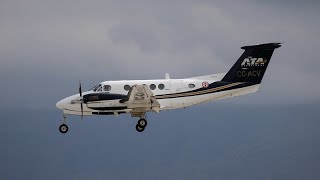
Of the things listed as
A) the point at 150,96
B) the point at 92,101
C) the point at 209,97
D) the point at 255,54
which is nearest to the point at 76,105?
the point at 92,101

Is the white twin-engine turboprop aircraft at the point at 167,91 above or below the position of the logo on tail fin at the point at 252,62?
below

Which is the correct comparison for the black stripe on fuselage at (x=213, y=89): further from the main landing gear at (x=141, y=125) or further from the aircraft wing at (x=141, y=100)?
the main landing gear at (x=141, y=125)

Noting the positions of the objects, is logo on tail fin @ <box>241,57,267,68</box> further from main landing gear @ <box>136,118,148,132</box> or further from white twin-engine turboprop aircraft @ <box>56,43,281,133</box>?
main landing gear @ <box>136,118,148,132</box>

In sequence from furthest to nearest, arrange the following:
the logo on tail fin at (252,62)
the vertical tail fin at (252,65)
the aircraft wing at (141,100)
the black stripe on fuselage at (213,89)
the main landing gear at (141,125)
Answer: the logo on tail fin at (252,62) < the vertical tail fin at (252,65) < the black stripe on fuselage at (213,89) < the main landing gear at (141,125) < the aircraft wing at (141,100)

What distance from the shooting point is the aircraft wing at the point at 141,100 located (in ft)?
193

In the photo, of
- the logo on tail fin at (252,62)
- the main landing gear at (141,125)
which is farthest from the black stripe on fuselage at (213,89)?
the main landing gear at (141,125)

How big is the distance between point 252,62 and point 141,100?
983cm

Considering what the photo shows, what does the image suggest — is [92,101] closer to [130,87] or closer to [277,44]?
[130,87]

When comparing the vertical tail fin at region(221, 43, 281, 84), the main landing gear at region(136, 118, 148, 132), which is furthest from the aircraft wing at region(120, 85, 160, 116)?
the vertical tail fin at region(221, 43, 281, 84)

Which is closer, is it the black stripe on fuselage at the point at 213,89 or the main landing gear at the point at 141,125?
the main landing gear at the point at 141,125

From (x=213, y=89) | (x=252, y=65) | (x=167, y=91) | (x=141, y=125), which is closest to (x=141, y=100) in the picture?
(x=141, y=125)

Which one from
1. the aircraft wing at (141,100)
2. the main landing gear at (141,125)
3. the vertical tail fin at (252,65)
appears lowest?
the main landing gear at (141,125)

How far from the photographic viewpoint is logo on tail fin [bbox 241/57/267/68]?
63250mm

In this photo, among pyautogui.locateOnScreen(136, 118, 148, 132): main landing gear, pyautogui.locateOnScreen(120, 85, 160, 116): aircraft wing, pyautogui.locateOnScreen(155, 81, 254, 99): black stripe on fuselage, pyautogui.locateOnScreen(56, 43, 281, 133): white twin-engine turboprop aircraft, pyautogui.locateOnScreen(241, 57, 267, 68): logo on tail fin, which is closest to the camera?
pyautogui.locateOnScreen(120, 85, 160, 116): aircraft wing
